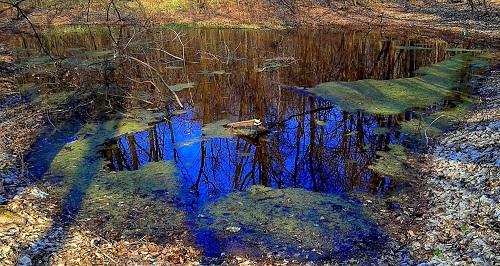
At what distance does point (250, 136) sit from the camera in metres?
12.9

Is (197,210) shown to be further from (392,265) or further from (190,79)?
(190,79)

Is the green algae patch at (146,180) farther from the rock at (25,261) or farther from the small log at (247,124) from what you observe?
the rock at (25,261)

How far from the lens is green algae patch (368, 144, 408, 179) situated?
10.3m

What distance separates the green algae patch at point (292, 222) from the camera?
7.63 m

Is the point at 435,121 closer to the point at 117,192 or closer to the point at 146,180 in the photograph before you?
the point at 146,180

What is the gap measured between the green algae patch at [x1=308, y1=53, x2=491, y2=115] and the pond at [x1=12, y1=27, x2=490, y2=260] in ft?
0.25

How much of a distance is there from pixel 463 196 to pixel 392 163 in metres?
2.43

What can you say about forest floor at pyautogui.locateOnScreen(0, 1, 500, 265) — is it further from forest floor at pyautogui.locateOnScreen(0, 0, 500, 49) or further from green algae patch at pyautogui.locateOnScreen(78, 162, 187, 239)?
forest floor at pyautogui.locateOnScreen(0, 0, 500, 49)

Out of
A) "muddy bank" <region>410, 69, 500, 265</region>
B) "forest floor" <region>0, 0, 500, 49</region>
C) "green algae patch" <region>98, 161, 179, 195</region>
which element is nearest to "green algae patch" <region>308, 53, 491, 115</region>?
"muddy bank" <region>410, 69, 500, 265</region>

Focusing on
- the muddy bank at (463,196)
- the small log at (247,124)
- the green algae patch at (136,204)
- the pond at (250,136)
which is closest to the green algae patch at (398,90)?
the pond at (250,136)

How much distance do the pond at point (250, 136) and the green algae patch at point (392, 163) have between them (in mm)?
47

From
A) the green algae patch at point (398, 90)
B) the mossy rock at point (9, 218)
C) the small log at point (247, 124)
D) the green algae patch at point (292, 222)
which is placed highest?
the green algae patch at point (398, 90)

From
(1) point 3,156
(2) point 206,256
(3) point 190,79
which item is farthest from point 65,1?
(2) point 206,256

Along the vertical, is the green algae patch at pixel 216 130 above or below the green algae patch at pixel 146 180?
above
